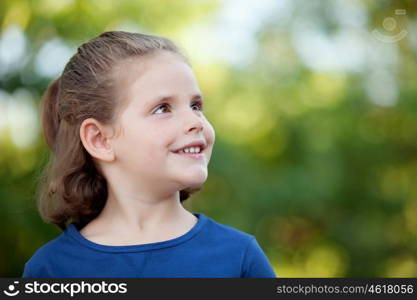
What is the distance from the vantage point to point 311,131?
18.5 feet

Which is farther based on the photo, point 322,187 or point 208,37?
point 322,187

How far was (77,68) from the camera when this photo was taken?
1699 mm

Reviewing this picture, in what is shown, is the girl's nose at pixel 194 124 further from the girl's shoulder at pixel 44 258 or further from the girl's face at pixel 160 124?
the girl's shoulder at pixel 44 258

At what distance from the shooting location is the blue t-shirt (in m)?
1.50

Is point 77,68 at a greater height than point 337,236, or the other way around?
point 337,236

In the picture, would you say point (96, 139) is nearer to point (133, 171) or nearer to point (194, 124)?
point (133, 171)

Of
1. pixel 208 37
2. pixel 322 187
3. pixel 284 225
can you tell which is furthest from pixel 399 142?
pixel 208 37

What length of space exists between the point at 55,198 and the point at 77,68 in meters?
0.37

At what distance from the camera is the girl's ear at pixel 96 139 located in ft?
5.35

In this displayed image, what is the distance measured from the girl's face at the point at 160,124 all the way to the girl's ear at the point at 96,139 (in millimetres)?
36

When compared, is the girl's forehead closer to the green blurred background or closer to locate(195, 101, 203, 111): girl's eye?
locate(195, 101, 203, 111): girl's eye

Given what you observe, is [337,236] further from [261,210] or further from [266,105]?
[266,105]
